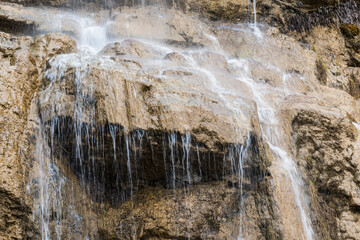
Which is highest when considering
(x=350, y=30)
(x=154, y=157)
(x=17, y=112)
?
(x=350, y=30)

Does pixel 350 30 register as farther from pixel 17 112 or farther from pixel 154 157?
pixel 17 112

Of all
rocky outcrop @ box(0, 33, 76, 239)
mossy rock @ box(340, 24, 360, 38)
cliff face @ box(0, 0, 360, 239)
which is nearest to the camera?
rocky outcrop @ box(0, 33, 76, 239)

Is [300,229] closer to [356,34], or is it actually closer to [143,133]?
[143,133]

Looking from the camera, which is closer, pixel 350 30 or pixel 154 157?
pixel 154 157

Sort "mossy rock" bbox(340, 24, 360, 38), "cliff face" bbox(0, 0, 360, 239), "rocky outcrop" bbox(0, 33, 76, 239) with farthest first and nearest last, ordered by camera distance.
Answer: "mossy rock" bbox(340, 24, 360, 38)
"cliff face" bbox(0, 0, 360, 239)
"rocky outcrop" bbox(0, 33, 76, 239)

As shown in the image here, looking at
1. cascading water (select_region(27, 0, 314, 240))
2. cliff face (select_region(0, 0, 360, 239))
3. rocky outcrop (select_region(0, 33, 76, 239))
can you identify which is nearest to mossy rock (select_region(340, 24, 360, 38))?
cliff face (select_region(0, 0, 360, 239))

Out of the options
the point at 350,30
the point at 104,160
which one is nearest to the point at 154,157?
the point at 104,160

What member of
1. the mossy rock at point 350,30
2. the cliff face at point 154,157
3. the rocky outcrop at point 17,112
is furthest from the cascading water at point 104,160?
the mossy rock at point 350,30

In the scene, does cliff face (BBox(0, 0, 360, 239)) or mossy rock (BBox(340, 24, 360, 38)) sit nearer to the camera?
cliff face (BBox(0, 0, 360, 239))

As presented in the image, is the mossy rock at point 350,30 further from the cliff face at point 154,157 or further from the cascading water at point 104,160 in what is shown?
the cascading water at point 104,160

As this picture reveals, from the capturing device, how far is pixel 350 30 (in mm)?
13734

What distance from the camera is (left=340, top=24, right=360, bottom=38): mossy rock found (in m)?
13.7

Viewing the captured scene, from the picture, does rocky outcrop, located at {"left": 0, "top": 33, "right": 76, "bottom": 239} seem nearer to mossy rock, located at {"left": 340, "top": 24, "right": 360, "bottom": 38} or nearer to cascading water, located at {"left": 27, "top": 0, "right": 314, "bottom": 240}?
cascading water, located at {"left": 27, "top": 0, "right": 314, "bottom": 240}

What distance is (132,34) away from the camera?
10625 millimetres
